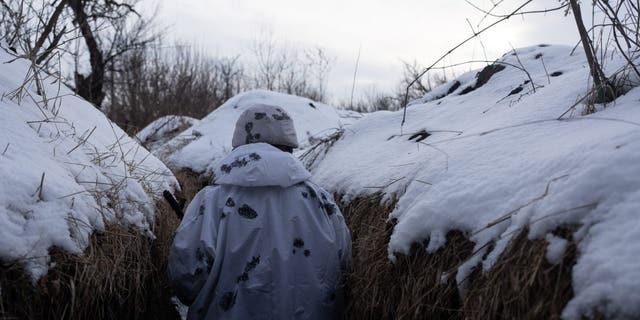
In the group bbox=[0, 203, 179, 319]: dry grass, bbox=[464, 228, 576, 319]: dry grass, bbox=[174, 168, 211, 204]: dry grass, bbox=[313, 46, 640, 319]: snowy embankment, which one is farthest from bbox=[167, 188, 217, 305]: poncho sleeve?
bbox=[174, 168, 211, 204]: dry grass

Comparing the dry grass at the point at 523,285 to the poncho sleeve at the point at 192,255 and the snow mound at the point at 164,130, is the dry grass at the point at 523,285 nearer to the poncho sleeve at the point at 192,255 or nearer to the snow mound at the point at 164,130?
the poncho sleeve at the point at 192,255

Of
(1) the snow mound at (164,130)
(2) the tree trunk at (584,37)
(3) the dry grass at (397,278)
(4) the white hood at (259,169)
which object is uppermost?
(1) the snow mound at (164,130)

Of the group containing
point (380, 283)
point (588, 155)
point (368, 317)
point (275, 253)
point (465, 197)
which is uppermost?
point (588, 155)

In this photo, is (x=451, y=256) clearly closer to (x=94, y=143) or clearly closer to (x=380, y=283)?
(x=380, y=283)

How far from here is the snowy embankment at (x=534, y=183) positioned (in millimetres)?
964

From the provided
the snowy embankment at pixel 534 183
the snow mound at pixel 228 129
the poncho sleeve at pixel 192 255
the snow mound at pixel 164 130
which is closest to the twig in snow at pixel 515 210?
the snowy embankment at pixel 534 183

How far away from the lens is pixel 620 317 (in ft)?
2.86

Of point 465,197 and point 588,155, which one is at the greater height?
point 588,155

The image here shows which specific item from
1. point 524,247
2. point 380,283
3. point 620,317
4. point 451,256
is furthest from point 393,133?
A: point 620,317

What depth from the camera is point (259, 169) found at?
1896 mm

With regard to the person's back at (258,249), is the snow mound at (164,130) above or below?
above

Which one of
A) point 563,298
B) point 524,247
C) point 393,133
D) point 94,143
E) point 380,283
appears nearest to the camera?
point 563,298

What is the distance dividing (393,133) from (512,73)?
3.36 ft

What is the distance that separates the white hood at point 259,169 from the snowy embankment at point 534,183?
0.47 m
